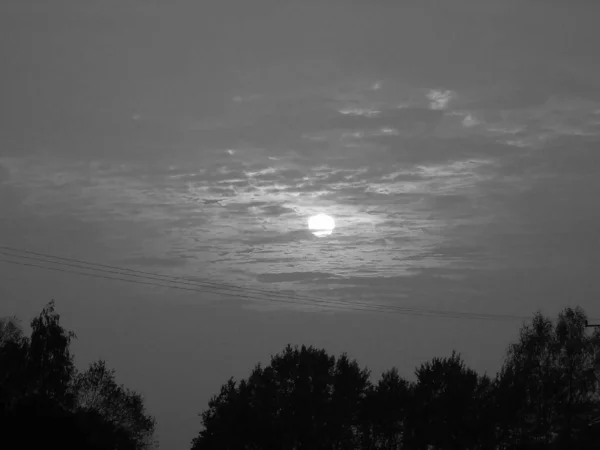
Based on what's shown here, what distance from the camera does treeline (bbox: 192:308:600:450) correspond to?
92938 mm

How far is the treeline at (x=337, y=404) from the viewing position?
9069 cm

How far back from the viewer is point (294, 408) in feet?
375

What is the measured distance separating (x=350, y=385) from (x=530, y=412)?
29213 mm

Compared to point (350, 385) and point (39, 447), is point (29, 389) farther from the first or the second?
point (350, 385)

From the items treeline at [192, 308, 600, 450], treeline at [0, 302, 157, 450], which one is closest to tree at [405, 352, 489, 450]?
treeline at [192, 308, 600, 450]

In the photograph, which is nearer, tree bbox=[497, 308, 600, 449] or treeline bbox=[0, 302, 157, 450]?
treeline bbox=[0, 302, 157, 450]

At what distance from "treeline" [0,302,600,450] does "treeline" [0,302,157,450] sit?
0.44 feet

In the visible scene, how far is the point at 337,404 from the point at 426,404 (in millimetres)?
13814

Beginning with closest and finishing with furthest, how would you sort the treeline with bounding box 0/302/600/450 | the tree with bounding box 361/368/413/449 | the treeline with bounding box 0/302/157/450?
the treeline with bounding box 0/302/157/450
the treeline with bounding box 0/302/600/450
the tree with bounding box 361/368/413/449

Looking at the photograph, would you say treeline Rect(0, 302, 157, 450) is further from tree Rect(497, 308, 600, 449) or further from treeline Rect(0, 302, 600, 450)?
tree Rect(497, 308, 600, 449)

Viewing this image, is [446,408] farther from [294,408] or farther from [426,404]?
[294,408]

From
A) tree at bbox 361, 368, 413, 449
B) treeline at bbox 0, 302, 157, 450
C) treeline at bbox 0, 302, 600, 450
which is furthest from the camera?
tree at bbox 361, 368, 413, 449

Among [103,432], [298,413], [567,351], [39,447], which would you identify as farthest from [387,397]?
[39,447]

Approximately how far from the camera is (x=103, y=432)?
9675cm
